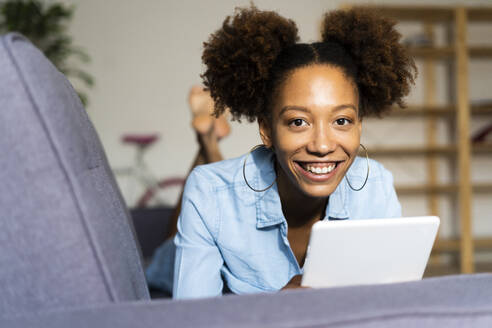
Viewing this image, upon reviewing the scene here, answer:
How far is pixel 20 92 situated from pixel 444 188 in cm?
376

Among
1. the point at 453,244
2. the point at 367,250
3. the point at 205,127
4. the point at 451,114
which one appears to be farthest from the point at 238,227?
the point at 451,114

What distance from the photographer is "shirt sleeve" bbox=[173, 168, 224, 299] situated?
0.95 meters

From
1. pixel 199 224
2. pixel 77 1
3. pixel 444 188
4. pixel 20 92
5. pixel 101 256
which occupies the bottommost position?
pixel 444 188

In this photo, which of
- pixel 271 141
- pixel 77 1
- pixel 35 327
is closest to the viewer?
pixel 35 327

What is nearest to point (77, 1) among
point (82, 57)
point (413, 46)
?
point (82, 57)

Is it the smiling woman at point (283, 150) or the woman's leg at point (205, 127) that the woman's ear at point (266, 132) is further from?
the woman's leg at point (205, 127)

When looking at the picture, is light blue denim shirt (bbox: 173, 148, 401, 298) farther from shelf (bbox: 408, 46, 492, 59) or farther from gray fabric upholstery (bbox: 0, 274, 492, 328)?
shelf (bbox: 408, 46, 492, 59)

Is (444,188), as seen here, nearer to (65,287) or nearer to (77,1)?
(77,1)

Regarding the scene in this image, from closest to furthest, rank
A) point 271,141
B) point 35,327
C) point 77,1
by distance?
point 35,327
point 271,141
point 77,1

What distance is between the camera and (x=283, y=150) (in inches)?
40.9

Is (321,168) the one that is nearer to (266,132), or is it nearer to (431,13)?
(266,132)

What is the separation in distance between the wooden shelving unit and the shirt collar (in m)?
2.68

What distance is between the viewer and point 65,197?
0.54m

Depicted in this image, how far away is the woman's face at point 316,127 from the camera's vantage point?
0.99 m
